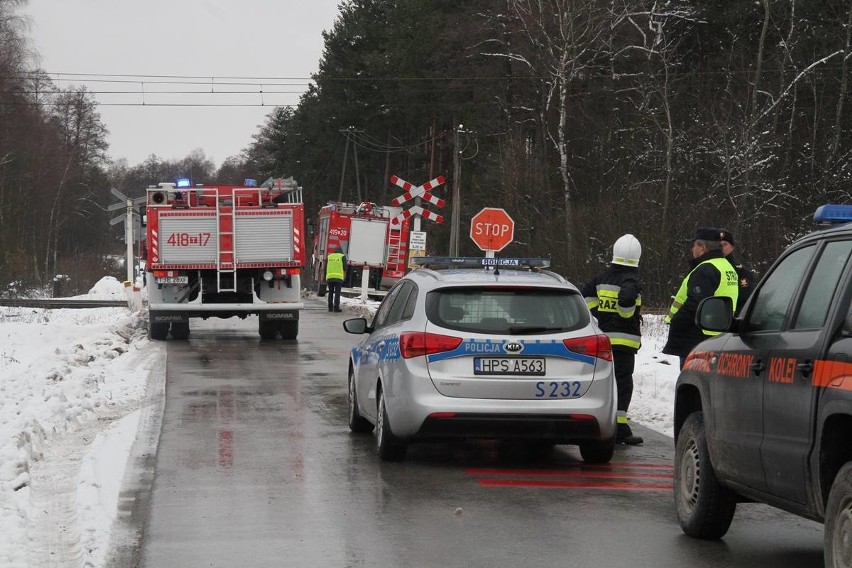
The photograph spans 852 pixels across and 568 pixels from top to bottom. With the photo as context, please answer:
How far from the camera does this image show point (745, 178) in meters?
35.6

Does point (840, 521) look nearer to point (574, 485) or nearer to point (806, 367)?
point (806, 367)

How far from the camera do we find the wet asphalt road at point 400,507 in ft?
22.4

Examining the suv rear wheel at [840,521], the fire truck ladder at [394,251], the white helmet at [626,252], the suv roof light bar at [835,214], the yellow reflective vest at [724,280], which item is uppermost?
the suv roof light bar at [835,214]

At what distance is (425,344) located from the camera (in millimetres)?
9461

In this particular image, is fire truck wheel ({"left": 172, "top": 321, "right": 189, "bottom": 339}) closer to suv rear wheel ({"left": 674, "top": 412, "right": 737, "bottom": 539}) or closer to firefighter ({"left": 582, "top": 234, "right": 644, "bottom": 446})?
firefighter ({"left": 582, "top": 234, "right": 644, "bottom": 446})

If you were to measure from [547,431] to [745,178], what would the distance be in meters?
27.6

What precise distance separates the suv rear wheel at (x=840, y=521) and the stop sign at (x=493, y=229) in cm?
1719

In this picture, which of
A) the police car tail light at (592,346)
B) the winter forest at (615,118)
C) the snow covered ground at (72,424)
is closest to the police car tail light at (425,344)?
the police car tail light at (592,346)

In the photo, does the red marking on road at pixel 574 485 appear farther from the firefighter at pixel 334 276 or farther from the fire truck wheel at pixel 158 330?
the firefighter at pixel 334 276

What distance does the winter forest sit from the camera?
116 ft

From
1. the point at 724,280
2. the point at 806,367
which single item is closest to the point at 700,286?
the point at 724,280

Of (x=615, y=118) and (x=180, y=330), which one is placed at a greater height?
(x=615, y=118)

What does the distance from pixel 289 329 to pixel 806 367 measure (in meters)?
18.8

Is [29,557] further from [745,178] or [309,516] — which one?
[745,178]
